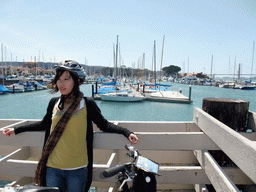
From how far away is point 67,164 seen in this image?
1948 millimetres

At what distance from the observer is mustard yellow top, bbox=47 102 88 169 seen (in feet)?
6.43

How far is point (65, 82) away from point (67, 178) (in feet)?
3.28

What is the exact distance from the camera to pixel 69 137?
1.99 metres

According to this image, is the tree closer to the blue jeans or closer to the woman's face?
the woman's face

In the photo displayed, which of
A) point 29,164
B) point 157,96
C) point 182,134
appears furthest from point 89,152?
point 157,96

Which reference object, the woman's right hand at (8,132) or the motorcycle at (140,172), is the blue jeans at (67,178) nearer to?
the motorcycle at (140,172)

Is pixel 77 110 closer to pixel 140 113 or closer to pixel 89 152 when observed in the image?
pixel 89 152

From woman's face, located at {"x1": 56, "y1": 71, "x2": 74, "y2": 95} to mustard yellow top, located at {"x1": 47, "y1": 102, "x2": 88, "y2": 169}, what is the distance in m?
0.26

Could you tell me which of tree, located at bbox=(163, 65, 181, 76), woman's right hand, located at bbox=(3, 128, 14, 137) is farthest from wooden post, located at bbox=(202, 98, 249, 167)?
tree, located at bbox=(163, 65, 181, 76)

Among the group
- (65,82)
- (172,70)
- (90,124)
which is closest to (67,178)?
(90,124)

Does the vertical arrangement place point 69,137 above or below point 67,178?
above

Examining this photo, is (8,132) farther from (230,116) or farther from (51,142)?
(230,116)

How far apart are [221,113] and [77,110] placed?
2.09m

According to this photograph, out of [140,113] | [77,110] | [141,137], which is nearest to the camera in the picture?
[77,110]
